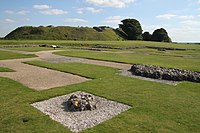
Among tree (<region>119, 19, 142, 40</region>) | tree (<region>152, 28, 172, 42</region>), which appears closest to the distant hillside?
tree (<region>119, 19, 142, 40</region>)

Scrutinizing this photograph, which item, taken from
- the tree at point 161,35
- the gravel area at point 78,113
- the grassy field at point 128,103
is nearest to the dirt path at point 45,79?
the grassy field at point 128,103

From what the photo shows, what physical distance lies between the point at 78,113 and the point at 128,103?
241cm

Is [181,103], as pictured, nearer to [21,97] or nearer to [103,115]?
[103,115]

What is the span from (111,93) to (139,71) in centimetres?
526

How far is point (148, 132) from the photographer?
19.4 ft

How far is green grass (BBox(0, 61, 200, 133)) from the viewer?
6.19 metres

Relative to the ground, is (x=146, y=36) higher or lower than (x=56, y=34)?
higher

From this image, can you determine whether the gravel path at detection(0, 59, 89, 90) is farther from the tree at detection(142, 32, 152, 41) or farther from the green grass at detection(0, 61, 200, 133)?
→ the tree at detection(142, 32, 152, 41)

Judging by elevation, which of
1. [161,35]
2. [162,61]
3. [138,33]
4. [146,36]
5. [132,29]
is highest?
[132,29]

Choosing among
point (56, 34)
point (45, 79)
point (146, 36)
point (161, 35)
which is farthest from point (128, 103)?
point (146, 36)

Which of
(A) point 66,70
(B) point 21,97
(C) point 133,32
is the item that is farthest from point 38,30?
(B) point 21,97

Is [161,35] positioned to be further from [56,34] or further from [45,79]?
[45,79]

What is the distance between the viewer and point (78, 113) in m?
7.27

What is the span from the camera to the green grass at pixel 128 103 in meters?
6.19
